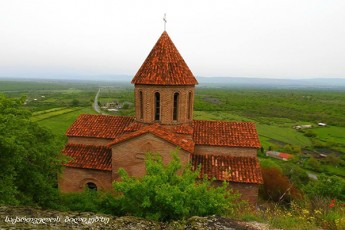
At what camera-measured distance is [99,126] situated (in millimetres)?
14484

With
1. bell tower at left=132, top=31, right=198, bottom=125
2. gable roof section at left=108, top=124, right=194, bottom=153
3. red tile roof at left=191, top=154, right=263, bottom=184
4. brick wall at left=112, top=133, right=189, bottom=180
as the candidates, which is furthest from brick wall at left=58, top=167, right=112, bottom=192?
red tile roof at left=191, top=154, right=263, bottom=184

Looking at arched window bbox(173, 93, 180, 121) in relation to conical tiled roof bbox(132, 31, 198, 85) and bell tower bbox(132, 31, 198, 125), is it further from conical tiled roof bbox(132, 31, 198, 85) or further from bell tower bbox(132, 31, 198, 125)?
conical tiled roof bbox(132, 31, 198, 85)

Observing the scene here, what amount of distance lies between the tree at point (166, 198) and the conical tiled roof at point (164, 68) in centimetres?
558

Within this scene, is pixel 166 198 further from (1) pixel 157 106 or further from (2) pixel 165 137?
(1) pixel 157 106

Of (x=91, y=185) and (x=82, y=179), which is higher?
(x=82, y=179)

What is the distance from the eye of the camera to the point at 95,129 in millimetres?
14273

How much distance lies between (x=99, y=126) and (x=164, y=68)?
15.8 ft

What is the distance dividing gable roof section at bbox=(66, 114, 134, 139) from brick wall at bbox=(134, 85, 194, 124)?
62.5 inches

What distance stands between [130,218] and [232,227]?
90.5 inches

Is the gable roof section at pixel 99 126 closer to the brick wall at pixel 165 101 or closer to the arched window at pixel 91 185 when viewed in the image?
the brick wall at pixel 165 101

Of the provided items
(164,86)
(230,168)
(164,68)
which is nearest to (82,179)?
(164,86)

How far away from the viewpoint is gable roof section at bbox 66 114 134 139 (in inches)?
550

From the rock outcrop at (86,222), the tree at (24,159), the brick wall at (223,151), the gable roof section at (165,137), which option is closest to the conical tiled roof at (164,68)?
the gable roof section at (165,137)

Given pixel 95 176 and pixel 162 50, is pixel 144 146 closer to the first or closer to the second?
pixel 95 176
